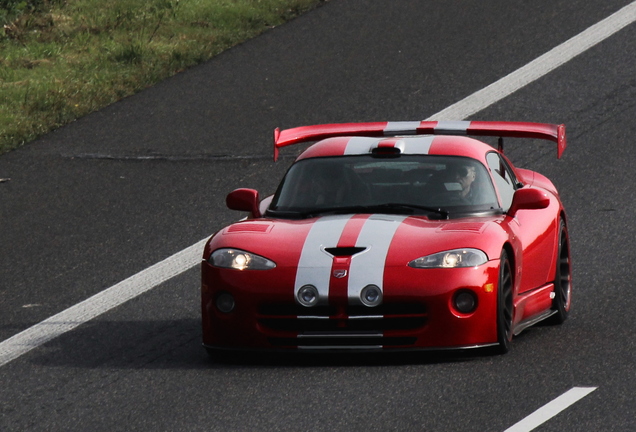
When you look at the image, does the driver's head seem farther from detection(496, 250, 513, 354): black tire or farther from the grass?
the grass

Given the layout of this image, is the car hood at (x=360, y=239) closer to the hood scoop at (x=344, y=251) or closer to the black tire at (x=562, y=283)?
the hood scoop at (x=344, y=251)

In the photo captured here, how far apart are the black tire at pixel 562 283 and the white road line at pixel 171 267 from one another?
301 centimetres

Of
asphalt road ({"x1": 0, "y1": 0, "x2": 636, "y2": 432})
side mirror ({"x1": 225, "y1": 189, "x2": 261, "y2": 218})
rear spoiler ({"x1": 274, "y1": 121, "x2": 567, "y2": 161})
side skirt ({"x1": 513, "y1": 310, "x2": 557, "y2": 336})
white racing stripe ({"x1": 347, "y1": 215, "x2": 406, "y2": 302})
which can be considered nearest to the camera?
asphalt road ({"x1": 0, "y1": 0, "x2": 636, "y2": 432})

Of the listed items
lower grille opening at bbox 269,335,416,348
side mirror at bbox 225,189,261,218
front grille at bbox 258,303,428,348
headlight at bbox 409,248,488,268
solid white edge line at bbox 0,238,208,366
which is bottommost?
solid white edge line at bbox 0,238,208,366

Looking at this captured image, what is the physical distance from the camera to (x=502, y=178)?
352 inches

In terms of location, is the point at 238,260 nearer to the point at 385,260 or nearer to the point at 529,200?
the point at 385,260

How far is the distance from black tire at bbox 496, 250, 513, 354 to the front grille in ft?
A: 1.51

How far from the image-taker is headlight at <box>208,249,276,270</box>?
748cm

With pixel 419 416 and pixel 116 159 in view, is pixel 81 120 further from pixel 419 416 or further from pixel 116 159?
pixel 419 416

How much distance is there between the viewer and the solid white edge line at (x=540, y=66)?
15.0 m

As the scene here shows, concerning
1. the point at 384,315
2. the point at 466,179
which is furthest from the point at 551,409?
the point at 466,179

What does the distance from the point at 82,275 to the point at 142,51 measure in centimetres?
683

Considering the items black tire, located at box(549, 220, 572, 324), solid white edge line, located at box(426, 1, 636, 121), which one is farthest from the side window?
solid white edge line, located at box(426, 1, 636, 121)

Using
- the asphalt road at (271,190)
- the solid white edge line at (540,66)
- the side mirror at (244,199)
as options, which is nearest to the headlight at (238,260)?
the asphalt road at (271,190)
